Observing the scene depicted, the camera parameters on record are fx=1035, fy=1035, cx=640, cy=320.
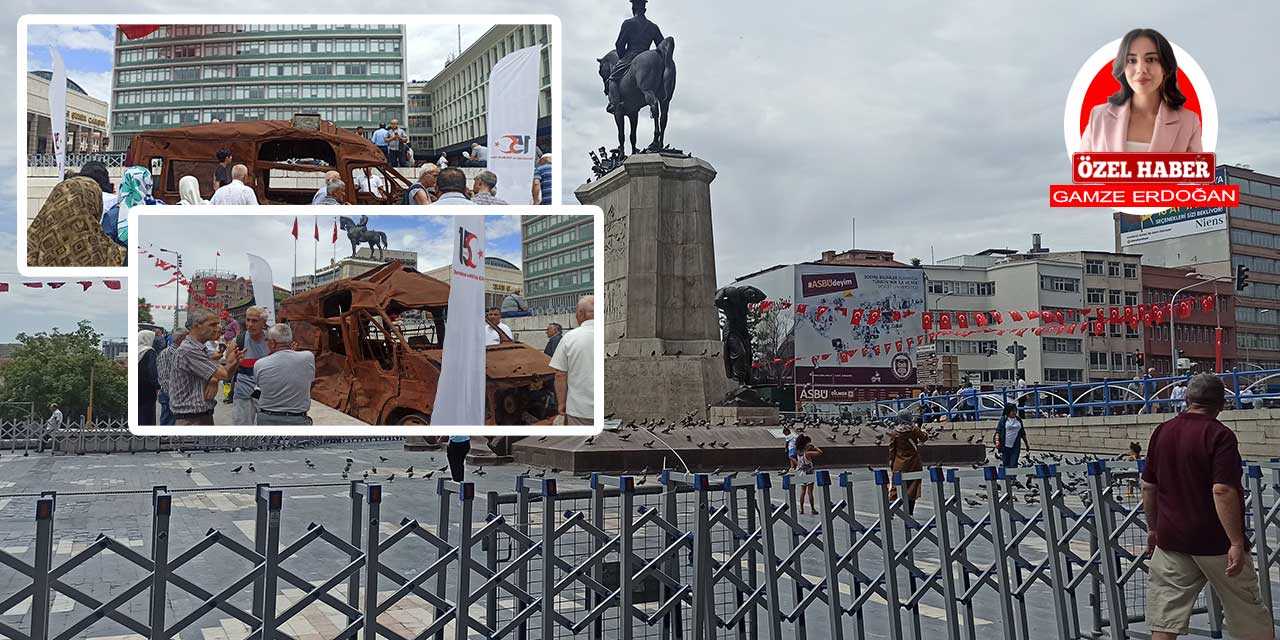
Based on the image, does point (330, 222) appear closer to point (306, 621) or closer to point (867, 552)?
point (306, 621)

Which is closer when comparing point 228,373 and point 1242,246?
point 228,373

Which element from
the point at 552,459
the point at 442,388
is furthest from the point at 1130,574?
the point at 552,459

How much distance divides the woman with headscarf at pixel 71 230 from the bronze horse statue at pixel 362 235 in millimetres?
564

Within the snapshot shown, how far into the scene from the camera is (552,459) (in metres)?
19.3

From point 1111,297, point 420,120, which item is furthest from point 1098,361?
point 420,120

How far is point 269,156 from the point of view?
2.71 m

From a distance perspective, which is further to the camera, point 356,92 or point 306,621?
point 306,621

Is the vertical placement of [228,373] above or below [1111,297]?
below

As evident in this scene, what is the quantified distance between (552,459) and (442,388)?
55.5 feet

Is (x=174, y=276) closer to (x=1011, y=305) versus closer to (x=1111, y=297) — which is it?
(x=1011, y=305)

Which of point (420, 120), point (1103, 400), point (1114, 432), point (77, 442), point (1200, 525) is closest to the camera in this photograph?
point (420, 120)

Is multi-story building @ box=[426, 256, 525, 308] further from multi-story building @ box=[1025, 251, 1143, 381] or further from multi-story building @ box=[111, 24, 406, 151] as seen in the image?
multi-story building @ box=[1025, 251, 1143, 381]

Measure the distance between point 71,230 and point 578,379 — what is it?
128 centimetres

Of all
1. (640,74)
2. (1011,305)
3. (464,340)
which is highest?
(640,74)
